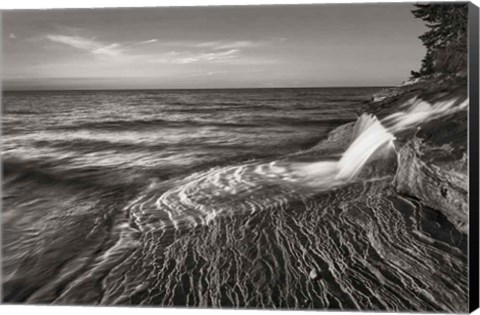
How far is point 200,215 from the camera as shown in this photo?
3.71m

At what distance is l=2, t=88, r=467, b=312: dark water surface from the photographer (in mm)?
3473

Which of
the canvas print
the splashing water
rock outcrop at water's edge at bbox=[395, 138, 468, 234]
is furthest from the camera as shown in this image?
the splashing water

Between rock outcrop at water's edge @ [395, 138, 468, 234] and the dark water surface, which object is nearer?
rock outcrop at water's edge @ [395, 138, 468, 234]

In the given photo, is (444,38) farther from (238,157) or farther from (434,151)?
(238,157)

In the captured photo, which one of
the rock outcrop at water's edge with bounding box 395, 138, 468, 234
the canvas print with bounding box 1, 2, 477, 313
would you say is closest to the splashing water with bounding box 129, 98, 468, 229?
the canvas print with bounding box 1, 2, 477, 313

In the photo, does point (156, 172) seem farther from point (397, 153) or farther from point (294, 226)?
point (397, 153)

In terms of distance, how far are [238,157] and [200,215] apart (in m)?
0.41

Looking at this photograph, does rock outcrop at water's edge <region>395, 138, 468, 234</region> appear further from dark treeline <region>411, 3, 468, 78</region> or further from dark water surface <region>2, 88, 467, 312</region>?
dark treeline <region>411, 3, 468, 78</region>

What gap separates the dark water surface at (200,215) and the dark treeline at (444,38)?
0.40 m

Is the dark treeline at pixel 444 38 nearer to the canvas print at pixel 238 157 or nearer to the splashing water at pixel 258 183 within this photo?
the canvas print at pixel 238 157

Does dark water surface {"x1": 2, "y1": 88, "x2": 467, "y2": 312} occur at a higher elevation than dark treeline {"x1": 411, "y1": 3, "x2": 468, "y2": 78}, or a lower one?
lower

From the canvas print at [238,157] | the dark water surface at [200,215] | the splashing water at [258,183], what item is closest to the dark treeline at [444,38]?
the canvas print at [238,157]

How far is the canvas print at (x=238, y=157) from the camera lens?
11.3 feet

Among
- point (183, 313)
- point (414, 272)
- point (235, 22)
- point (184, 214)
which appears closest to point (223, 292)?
point (183, 313)
